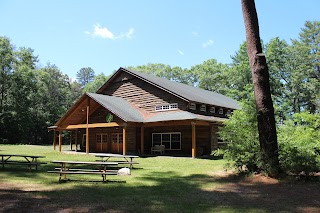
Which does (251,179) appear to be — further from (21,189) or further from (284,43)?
(284,43)

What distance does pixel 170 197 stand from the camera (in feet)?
25.4

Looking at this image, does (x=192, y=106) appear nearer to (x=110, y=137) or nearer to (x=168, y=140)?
(x=168, y=140)

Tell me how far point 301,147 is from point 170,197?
5.30m

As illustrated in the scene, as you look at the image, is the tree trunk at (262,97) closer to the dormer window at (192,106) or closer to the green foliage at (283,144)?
the green foliage at (283,144)

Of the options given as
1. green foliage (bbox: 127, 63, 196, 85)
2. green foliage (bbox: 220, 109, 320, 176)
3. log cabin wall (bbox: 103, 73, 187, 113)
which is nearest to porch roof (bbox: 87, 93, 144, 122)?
log cabin wall (bbox: 103, 73, 187, 113)

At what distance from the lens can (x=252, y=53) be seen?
36.4ft

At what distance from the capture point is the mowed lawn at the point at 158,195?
21.5 feet

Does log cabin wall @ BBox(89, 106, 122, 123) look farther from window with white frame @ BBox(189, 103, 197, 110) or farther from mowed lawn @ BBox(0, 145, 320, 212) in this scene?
mowed lawn @ BBox(0, 145, 320, 212)

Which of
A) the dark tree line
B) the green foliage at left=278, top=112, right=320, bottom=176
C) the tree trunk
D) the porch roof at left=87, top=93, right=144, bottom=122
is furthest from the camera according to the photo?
the dark tree line

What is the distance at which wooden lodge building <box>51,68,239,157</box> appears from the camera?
2272cm

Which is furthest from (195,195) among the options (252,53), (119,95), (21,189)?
(119,95)

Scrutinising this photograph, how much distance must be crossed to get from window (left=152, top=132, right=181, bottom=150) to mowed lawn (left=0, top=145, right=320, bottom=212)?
13.4 metres

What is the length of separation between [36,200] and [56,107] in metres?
49.5

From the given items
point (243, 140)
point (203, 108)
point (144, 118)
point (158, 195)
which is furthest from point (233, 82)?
point (158, 195)
